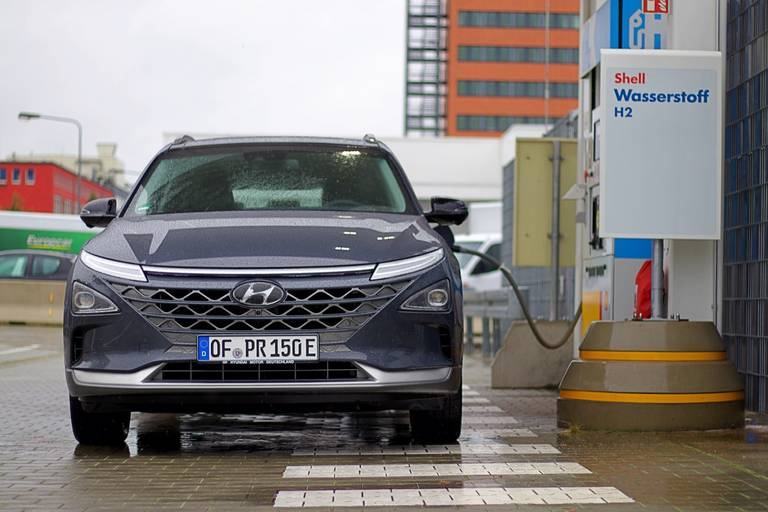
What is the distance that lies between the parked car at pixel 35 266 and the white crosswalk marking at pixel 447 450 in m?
25.5

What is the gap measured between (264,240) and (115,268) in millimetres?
747

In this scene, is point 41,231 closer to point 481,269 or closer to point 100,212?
point 481,269

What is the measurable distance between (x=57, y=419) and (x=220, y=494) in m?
4.03

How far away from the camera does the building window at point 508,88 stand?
11712cm

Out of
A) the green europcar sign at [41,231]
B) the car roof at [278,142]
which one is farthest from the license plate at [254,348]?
the green europcar sign at [41,231]

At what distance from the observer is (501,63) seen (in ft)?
383

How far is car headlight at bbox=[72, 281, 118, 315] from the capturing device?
278 inches

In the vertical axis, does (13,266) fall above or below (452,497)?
above

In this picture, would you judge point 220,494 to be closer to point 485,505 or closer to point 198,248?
point 485,505

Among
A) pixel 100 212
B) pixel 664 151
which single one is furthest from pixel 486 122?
pixel 100 212

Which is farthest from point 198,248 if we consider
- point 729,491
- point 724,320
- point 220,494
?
point 724,320

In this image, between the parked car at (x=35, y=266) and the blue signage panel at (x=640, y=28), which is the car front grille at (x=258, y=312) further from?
the parked car at (x=35, y=266)

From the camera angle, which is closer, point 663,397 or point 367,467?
point 367,467

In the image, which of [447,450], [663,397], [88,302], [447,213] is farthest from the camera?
[447,213]
